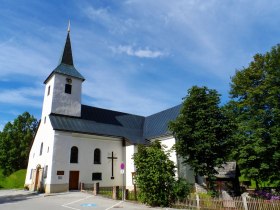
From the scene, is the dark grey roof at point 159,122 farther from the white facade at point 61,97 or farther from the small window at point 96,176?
the white facade at point 61,97

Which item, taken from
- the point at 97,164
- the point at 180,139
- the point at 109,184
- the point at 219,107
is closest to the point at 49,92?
the point at 97,164

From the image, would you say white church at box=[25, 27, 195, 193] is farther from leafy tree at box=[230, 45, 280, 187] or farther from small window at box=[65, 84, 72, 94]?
leafy tree at box=[230, 45, 280, 187]

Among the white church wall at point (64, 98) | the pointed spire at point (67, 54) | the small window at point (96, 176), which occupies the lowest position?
the small window at point (96, 176)

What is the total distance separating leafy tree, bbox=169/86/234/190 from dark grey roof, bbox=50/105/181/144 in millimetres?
8810

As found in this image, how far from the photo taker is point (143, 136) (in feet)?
111

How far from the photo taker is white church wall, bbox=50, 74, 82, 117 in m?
28.8

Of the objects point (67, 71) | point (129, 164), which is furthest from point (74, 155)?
point (67, 71)

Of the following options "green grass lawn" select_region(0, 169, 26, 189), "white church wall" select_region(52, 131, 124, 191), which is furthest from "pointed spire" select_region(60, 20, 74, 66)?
"green grass lawn" select_region(0, 169, 26, 189)

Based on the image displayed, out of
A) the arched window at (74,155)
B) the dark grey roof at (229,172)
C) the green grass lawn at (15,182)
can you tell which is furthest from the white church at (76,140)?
the green grass lawn at (15,182)

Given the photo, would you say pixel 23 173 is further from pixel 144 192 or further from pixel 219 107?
pixel 219 107

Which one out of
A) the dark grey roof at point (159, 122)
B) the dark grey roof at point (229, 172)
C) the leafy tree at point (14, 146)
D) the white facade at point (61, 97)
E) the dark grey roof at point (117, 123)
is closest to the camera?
the dark grey roof at point (229, 172)

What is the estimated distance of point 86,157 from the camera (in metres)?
27.0

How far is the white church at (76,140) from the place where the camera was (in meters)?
24.9

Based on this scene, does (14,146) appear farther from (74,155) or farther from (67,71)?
(74,155)
